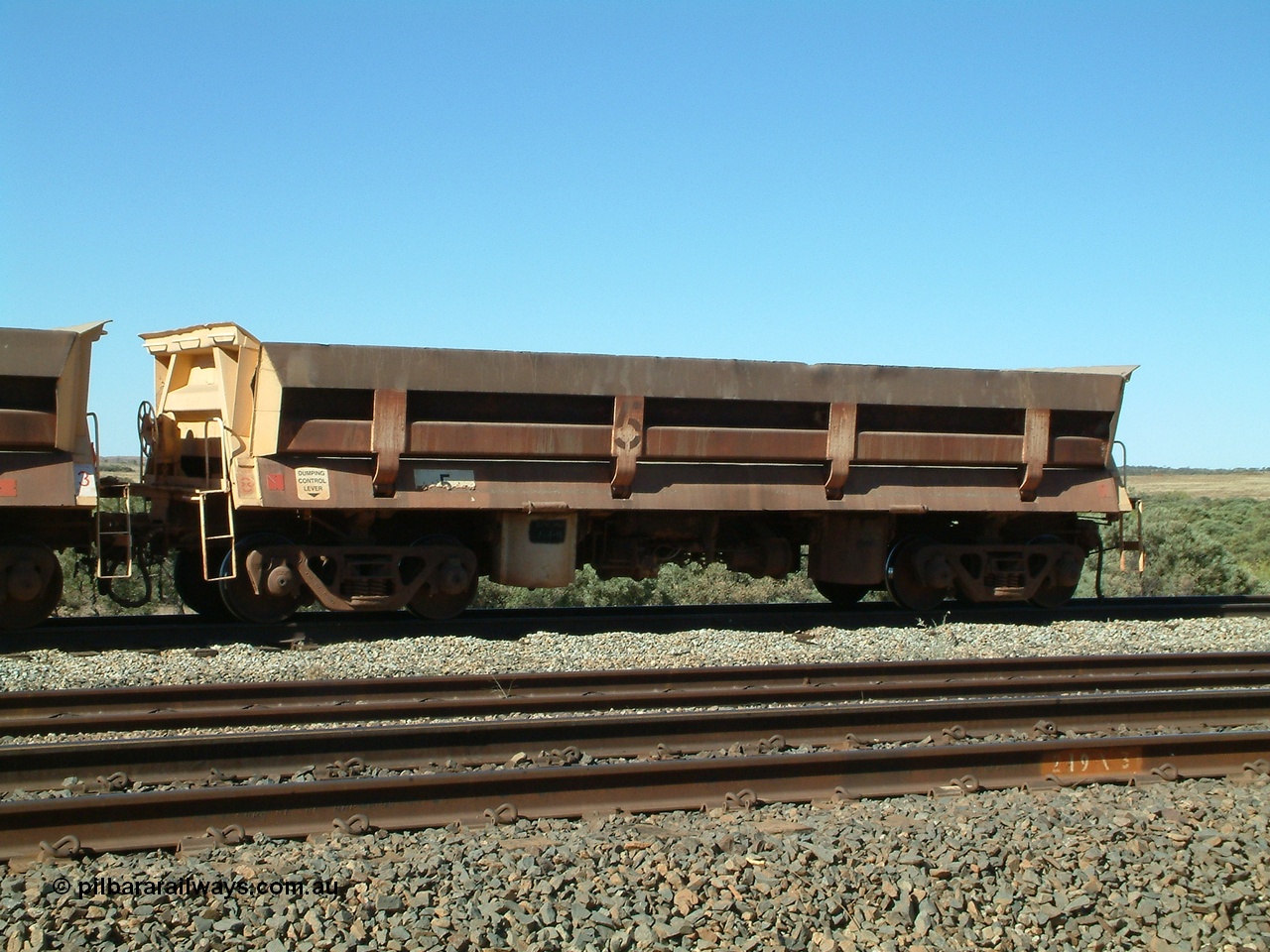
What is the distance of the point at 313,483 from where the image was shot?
10.3 meters

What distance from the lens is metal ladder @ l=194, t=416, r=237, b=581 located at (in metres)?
10.3

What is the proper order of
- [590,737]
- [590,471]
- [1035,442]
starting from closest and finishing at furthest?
[590,737]
[590,471]
[1035,442]

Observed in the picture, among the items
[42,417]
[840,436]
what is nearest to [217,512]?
[42,417]

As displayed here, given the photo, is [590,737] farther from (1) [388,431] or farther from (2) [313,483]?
(2) [313,483]

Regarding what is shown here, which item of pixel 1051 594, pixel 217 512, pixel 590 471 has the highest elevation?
pixel 590 471

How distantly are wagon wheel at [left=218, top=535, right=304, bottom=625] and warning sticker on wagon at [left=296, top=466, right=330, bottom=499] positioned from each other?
64 cm

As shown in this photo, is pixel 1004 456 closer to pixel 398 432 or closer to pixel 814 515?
pixel 814 515

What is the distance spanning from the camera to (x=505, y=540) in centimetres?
1111

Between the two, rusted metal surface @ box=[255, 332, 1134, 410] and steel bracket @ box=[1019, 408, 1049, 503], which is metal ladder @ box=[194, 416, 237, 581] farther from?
steel bracket @ box=[1019, 408, 1049, 503]

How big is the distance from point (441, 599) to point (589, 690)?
130 inches

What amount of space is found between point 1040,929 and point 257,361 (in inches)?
308

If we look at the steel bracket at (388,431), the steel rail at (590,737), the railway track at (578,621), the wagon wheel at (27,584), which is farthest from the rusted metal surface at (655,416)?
the steel rail at (590,737)

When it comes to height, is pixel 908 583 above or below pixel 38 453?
below

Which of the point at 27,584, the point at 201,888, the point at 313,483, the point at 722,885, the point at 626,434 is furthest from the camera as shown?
the point at 626,434
